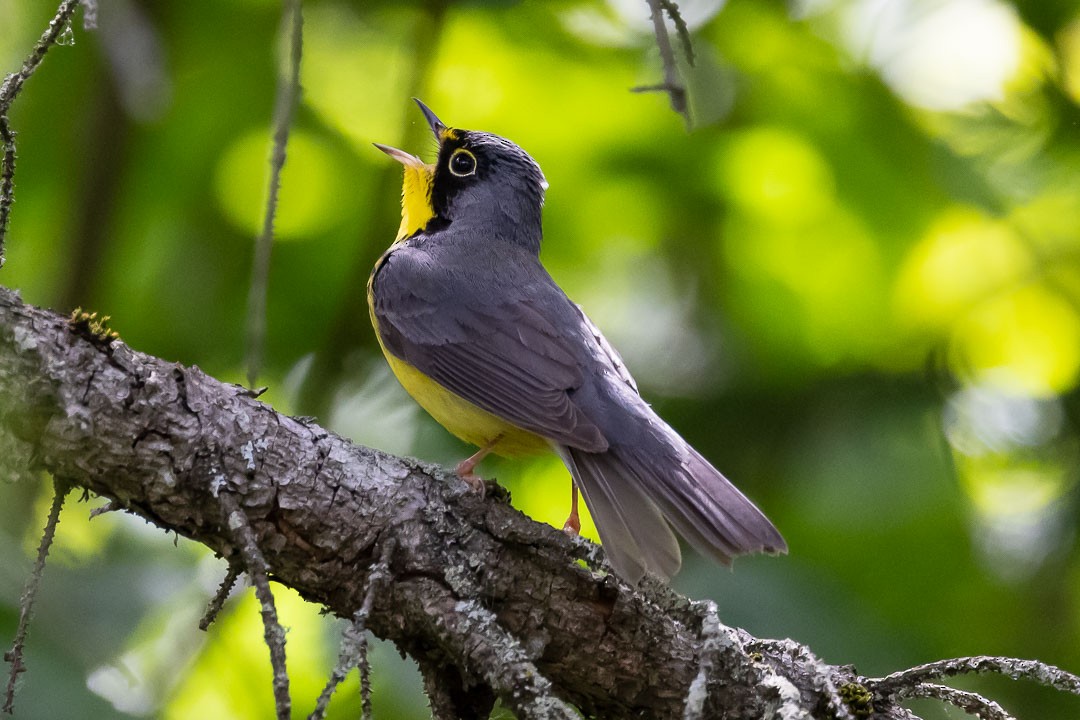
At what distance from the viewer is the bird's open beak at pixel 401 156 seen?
5355 mm

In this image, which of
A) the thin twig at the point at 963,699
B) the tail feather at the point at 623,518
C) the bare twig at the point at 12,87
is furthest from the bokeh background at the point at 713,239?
the bare twig at the point at 12,87

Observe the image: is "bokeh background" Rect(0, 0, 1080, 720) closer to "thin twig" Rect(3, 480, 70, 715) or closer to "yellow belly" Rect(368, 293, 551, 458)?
"yellow belly" Rect(368, 293, 551, 458)

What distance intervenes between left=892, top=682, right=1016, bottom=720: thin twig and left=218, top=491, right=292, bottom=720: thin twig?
1756 mm

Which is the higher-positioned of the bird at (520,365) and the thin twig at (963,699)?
the bird at (520,365)

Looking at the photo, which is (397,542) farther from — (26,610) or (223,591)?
(26,610)

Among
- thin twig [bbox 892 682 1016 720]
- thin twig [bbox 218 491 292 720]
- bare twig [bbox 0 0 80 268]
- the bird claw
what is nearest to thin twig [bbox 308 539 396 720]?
thin twig [bbox 218 491 292 720]

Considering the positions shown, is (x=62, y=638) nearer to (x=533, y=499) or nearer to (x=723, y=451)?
(x=533, y=499)

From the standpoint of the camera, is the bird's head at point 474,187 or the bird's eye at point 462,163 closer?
the bird's head at point 474,187

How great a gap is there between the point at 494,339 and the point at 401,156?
1398 millimetres

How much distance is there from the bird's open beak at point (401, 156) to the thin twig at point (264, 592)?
9.90 ft

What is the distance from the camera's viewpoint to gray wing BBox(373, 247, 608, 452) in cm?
405

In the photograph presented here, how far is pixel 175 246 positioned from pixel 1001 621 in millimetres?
4599

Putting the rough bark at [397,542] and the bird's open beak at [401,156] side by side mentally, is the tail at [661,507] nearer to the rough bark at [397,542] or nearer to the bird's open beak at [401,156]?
the rough bark at [397,542]

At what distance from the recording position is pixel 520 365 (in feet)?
14.2
